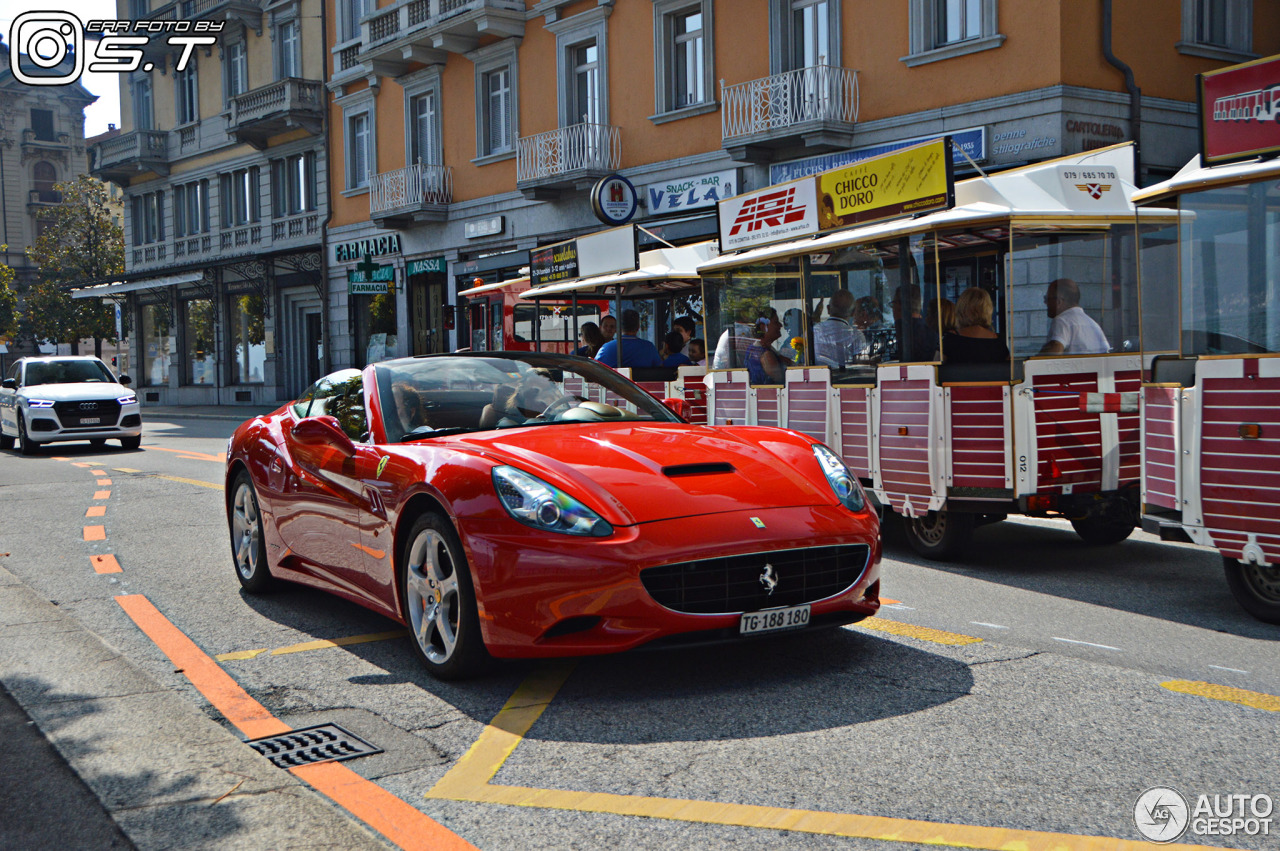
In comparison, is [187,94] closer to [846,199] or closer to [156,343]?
[156,343]

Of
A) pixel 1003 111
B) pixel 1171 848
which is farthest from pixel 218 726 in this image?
pixel 1003 111

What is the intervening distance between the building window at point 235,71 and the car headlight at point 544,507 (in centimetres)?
3797

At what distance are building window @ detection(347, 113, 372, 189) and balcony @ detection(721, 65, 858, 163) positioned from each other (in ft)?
52.1

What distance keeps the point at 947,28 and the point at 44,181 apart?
233 feet

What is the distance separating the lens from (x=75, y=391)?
66.7ft

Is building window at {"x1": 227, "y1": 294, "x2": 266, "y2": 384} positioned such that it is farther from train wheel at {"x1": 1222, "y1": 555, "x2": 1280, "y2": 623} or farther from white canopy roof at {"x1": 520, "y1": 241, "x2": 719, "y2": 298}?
train wheel at {"x1": 1222, "y1": 555, "x2": 1280, "y2": 623}

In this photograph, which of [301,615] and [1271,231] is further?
[301,615]

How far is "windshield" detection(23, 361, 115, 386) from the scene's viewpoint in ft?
68.8

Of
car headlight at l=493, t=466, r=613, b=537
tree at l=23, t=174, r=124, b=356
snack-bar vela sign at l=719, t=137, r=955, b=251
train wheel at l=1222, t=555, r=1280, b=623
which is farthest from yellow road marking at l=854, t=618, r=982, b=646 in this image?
tree at l=23, t=174, r=124, b=356

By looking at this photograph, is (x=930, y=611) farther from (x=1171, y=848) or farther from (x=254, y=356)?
(x=254, y=356)

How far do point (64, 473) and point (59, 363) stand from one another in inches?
246

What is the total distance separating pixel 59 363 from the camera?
70.5 ft

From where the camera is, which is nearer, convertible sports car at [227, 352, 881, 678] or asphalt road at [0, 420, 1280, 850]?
asphalt road at [0, 420, 1280, 850]

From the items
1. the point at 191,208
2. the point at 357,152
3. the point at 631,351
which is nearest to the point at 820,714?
the point at 631,351
